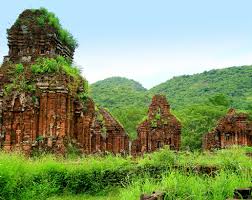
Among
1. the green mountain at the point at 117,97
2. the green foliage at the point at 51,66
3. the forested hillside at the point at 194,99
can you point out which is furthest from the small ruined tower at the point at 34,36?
the green mountain at the point at 117,97

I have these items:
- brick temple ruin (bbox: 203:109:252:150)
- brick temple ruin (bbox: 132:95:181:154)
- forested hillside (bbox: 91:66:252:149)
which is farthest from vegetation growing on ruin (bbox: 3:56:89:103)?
forested hillside (bbox: 91:66:252:149)

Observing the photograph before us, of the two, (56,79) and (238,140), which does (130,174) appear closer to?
(56,79)

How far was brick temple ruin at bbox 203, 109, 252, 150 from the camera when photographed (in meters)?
28.3

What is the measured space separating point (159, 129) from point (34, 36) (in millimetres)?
11231

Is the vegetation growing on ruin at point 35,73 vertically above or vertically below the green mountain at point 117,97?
below

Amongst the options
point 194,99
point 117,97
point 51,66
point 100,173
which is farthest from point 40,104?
point 117,97

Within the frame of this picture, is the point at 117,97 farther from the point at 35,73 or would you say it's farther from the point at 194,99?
the point at 35,73

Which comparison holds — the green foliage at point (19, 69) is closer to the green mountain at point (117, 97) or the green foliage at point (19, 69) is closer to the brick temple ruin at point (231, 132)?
the brick temple ruin at point (231, 132)

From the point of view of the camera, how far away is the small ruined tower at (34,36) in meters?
17.7

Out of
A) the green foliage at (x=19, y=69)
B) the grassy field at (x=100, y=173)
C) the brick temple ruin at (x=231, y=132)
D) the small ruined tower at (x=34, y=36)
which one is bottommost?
the grassy field at (x=100, y=173)

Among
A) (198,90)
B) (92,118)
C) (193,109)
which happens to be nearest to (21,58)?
(92,118)

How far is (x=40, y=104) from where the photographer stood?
16.3 m

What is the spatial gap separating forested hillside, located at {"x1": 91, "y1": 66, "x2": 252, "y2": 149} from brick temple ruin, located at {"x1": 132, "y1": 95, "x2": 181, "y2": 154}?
1443cm

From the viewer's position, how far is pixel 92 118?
18.0 meters
